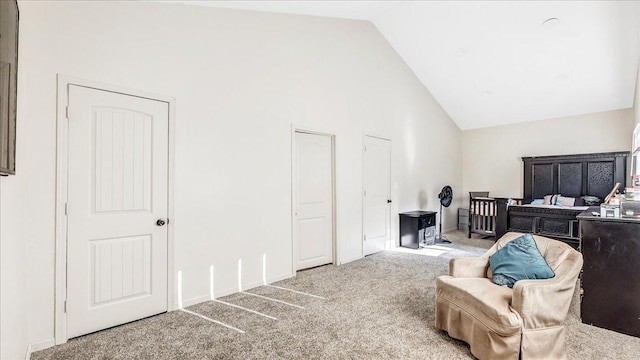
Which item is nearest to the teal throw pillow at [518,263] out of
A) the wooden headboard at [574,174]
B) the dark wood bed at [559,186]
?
the dark wood bed at [559,186]

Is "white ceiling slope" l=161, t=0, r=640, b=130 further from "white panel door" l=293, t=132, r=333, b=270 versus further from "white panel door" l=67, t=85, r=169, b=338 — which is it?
"white panel door" l=293, t=132, r=333, b=270

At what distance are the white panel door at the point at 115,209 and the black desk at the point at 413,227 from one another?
4260 millimetres

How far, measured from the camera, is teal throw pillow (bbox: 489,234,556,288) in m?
2.26

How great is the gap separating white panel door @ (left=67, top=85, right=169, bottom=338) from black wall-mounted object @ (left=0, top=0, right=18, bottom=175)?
0.98 meters

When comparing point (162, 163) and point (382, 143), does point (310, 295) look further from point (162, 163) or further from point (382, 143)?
point (382, 143)

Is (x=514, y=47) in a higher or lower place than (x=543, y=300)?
higher

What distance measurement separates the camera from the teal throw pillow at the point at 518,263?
2.26 meters

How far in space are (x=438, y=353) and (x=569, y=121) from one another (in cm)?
672

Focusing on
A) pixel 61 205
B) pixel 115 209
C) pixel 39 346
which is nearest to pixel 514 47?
pixel 115 209

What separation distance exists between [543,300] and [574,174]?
5748mm

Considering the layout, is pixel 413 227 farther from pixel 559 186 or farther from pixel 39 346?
pixel 39 346

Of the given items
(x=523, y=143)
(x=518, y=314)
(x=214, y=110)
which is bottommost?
(x=518, y=314)

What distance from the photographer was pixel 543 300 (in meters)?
2.00

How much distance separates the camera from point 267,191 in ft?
12.4
